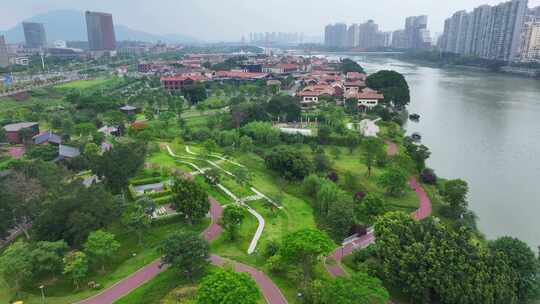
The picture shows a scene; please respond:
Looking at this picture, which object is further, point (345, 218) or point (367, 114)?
point (367, 114)

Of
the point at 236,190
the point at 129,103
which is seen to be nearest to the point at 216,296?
the point at 236,190

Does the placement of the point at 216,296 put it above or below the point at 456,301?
above

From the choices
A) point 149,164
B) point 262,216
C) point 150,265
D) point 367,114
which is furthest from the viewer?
point 367,114

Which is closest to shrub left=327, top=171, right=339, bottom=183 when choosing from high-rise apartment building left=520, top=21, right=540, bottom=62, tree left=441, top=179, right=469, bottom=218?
tree left=441, top=179, right=469, bottom=218

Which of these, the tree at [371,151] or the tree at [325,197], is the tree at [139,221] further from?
the tree at [371,151]

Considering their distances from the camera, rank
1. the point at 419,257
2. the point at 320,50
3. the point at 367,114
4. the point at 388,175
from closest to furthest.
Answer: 1. the point at 419,257
2. the point at 388,175
3. the point at 367,114
4. the point at 320,50

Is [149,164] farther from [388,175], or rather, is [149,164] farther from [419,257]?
[419,257]

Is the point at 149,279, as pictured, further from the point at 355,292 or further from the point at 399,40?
the point at 399,40

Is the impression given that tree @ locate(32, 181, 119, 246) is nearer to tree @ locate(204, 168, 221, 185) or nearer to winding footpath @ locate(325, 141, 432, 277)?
tree @ locate(204, 168, 221, 185)
